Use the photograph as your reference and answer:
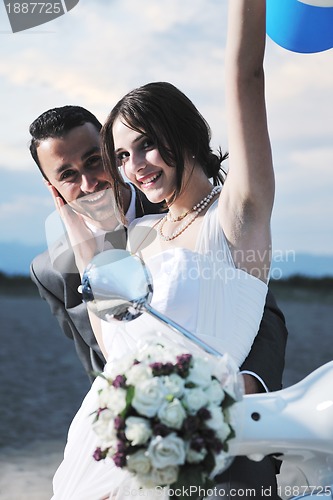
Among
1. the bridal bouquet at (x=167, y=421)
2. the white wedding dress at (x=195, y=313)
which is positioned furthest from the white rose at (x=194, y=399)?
the white wedding dress at (x=195, y=313)

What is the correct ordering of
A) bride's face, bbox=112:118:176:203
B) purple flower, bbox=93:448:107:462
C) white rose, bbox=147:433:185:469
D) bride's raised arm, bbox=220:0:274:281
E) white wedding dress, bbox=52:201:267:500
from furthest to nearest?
bride's face, bbox=112:118:176:203 → white wedding dress, bbox=52:201:267:500 → bride's raised arm, bbox=220:0:274:281 → purple flower, bbox=93:448:107:462 → white rose, bbox=147:433:185:469

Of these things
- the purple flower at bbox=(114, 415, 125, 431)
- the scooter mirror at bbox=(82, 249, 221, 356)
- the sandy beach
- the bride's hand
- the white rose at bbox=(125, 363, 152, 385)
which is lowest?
the sandy beach

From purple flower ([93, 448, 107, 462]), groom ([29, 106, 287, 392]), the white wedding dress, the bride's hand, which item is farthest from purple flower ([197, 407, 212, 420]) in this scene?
the bride's hand

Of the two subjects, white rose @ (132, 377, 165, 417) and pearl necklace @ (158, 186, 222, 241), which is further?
pearl necklace @ (158, 186, 222, 241)

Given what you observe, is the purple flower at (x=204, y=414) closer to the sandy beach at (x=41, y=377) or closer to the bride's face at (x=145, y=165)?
the bride's face at (x=145, y=165)

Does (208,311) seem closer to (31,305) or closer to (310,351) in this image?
(310,351)

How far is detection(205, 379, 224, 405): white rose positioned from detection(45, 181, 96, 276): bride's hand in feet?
5.15

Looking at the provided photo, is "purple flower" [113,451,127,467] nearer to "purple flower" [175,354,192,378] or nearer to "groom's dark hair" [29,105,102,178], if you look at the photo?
"purple flower" [175,354,192,378]

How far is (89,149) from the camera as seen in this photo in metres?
3.18

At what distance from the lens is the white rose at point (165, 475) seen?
1.62 meters

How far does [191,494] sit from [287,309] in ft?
70.7

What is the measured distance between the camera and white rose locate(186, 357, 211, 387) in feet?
5.47

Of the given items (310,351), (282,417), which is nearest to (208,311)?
(282,417)

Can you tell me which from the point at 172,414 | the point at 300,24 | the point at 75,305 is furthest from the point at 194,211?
the point at 172,414
